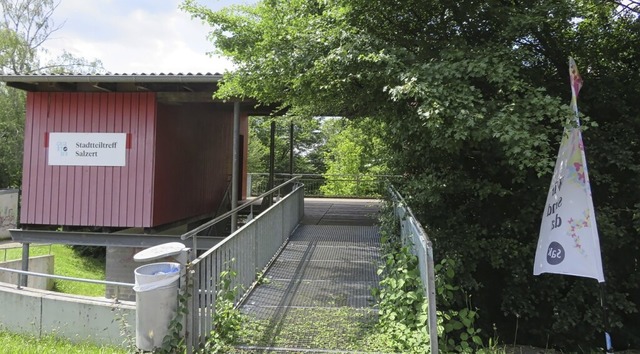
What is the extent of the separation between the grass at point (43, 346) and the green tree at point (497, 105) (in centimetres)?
363

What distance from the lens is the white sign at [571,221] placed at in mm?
4141

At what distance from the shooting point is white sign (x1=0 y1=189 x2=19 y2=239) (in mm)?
18578

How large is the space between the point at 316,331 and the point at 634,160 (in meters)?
4.19

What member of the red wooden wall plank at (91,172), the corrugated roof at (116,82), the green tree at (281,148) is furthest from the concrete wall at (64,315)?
the green tree at (281,148)

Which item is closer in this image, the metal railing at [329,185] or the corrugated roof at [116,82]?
the corrugated roof at [116,82]

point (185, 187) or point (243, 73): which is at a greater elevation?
point (243, 73)

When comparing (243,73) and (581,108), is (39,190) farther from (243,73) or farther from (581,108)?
(581,108)

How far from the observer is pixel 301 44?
4.98 metres

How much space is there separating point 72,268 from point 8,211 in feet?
23.3

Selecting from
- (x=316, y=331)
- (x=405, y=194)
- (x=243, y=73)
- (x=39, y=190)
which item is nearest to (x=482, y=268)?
(x=405, y=194)

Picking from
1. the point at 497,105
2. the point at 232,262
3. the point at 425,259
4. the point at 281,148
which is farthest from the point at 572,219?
the point at 281,148

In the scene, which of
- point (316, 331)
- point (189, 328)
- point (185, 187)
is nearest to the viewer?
point (189, 328)

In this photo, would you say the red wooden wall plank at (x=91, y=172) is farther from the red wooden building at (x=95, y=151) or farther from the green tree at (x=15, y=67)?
the green tree at (x=15, y=67)

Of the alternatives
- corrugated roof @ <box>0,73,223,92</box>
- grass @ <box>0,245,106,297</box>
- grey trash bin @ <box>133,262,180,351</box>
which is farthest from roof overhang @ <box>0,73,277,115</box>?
grass @ <box>0,245,106,297</box>
